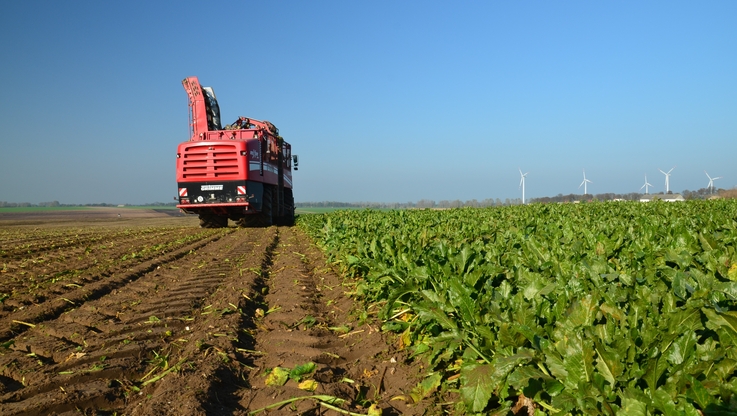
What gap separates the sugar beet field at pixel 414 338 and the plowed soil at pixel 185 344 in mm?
20

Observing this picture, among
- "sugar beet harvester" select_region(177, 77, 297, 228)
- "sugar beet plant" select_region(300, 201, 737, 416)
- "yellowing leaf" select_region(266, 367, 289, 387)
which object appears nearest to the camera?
"sugar beet plant" select_region(300, 201, 737, 416)

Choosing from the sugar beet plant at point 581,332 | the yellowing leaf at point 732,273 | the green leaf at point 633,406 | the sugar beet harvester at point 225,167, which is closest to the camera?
the green leaf at point 633,406

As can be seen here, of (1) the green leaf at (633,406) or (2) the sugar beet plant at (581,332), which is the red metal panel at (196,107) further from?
(1) the green leaf at (633,406)

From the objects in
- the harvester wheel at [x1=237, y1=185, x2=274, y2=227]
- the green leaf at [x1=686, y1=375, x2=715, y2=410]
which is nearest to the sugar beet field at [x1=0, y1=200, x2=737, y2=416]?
the green leaf at [x1=686, y1=375, x2=715, y2=410]

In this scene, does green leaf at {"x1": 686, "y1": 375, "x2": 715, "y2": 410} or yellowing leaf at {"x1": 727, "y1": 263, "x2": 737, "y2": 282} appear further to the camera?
yellowing leaf at {"x1": 727, "y1": 263, "x2": 737, "y2": 282}

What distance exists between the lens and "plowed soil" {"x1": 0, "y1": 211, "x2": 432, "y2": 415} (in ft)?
11.6

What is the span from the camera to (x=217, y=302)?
6449 mm

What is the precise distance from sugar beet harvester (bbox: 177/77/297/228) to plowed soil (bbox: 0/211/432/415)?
10348mm

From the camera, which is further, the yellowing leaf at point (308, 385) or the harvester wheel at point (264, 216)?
the harvester wheel at point (264, 216)

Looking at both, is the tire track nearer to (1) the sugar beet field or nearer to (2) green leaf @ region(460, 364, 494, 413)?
(1) the sugar beet field

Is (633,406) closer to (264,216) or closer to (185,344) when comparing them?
(185,344)

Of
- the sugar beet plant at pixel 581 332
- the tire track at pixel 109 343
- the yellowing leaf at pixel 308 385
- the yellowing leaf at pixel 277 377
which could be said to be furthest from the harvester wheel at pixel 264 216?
the yellowing leaf at pixel 308 385

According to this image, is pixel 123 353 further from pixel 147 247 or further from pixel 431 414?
pixel 147 247

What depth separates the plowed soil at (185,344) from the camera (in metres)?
3.54
